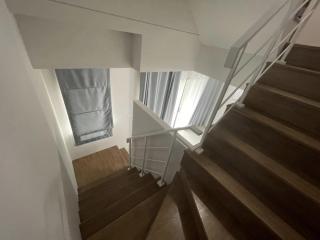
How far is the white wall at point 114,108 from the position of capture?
2.47 meters

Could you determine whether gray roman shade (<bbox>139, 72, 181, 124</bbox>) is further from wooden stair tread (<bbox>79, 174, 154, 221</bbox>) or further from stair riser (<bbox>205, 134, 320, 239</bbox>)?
stair riser (<bbox>205, 134, 320, 239</bbox>)

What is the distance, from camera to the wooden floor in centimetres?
314

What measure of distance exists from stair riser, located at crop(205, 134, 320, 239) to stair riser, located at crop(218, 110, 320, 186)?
0.15 metres

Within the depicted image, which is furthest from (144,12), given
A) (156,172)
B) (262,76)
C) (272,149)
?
(156,172)

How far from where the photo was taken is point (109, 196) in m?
2.22

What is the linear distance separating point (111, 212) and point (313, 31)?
3.01 meters

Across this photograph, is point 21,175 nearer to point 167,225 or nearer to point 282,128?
point 167,225

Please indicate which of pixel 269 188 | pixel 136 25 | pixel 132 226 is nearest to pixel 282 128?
pixel 269 188

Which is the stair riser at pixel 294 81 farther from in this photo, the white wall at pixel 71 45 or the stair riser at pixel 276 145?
the white wall at pixel 71 45

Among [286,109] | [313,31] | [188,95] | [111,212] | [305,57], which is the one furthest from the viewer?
[188,95]

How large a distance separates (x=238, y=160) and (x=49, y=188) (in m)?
1.30

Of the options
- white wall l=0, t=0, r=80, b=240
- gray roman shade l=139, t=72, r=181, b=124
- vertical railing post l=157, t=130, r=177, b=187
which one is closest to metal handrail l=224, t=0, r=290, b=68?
vertical railing post l=157, t=130, r=177, b=187

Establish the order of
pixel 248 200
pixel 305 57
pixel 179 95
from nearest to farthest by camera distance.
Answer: pixel 248 200 → pixel 305 57 → pixel 179 95

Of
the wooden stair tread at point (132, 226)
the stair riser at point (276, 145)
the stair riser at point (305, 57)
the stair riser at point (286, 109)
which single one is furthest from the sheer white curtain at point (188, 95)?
the wooden stair tread at point (132, 226)
